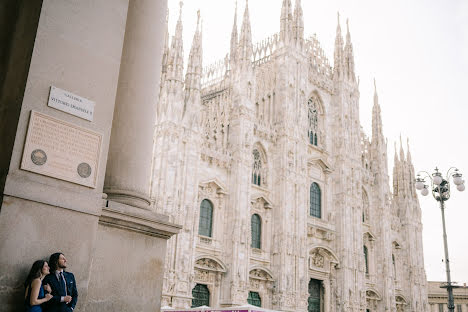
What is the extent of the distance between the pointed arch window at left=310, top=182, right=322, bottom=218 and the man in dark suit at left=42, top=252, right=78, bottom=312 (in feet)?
86.7

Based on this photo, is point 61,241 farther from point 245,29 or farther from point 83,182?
point 245,29

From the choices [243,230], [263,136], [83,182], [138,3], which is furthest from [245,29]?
[83,182]

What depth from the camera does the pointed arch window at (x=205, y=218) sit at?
23.5m

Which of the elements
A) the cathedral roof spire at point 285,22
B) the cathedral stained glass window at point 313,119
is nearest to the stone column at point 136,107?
the cathedral roof spire at point 285,22

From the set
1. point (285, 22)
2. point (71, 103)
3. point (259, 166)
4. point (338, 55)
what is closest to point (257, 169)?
point (259, 166)

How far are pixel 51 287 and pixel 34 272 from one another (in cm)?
18

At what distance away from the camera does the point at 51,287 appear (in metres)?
3.88

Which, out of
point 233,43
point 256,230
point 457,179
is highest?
point 233,43

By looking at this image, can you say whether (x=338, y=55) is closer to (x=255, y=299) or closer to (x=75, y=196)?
(x=255, y=299)

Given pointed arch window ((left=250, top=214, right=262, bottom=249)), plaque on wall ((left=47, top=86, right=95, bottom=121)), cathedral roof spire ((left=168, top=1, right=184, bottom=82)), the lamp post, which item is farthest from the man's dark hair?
pointed arch window ((left=250, top=214, right=262, bottom=249))

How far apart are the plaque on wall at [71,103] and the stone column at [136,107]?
25.8 inches

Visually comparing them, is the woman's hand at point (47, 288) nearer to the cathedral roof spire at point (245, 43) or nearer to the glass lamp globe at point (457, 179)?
the glass lamp globe at point (457, 179)

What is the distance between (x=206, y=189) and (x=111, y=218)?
19.4 metres

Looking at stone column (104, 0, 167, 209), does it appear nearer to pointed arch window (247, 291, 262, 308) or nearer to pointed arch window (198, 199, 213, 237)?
pointed arch window (198, 199, 213, 237)
